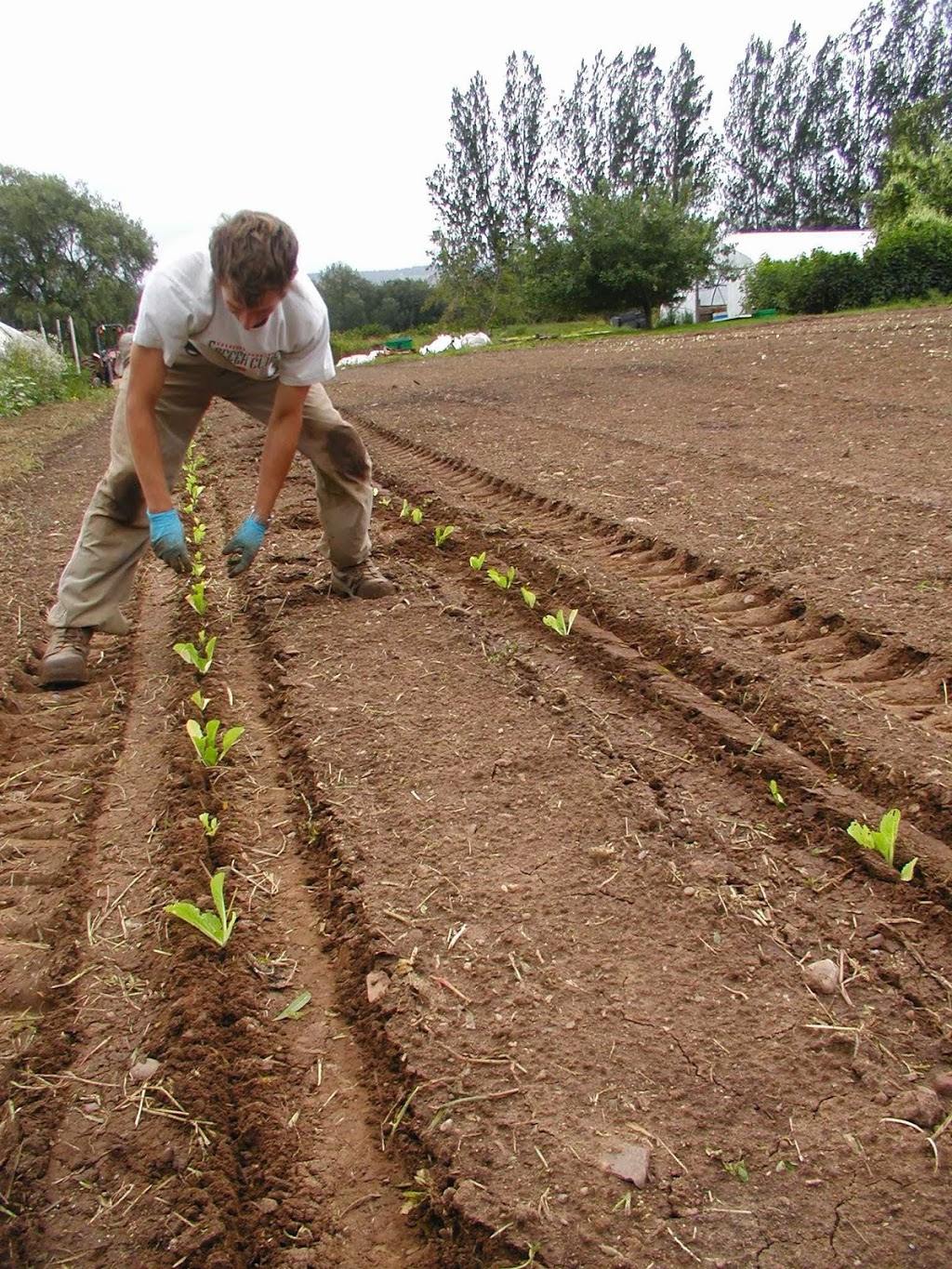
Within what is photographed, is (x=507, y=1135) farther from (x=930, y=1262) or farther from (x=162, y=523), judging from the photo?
(x=162, y=523)

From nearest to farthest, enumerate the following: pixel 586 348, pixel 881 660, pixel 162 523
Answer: pixel 881 660 < pixel 162 523 < pixel 586 348

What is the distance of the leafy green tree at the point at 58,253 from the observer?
52.6 meters

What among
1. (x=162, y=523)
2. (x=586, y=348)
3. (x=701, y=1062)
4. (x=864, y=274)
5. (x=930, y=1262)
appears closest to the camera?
(x=930, y=1262)

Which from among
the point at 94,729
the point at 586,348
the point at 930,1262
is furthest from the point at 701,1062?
the point at 586,348

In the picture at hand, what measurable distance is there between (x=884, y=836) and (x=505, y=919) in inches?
39.2

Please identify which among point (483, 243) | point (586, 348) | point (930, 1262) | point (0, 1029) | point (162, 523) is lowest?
point (930, 1262)

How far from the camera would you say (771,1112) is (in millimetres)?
1693

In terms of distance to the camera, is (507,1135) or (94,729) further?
(94,729)

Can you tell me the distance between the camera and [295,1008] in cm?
204

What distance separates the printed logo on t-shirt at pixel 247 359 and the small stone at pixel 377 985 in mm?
2495

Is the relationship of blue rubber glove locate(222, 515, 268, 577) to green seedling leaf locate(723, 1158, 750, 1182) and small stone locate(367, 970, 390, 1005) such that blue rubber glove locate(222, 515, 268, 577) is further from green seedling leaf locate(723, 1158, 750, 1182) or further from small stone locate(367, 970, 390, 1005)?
green seedling leaf locate(723, 1158, 750, 1182)

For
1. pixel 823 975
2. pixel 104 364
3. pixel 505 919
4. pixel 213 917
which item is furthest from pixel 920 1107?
pixel 104 364

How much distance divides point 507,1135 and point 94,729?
2.40 m

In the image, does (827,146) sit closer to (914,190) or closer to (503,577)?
(914,190)
